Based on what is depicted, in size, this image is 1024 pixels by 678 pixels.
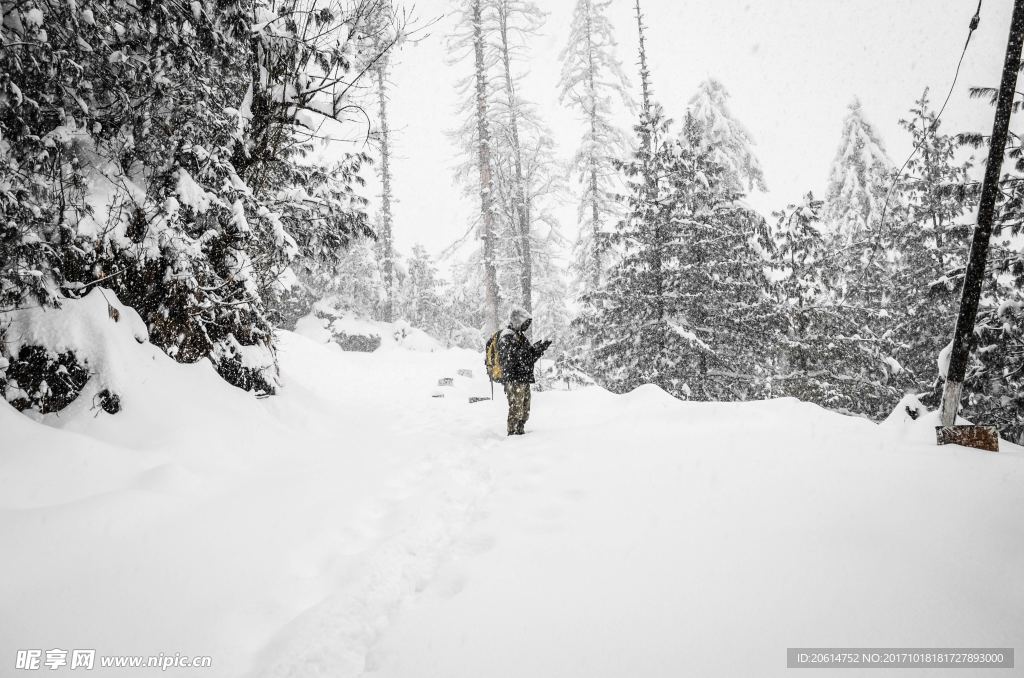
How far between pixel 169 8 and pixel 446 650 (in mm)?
5932

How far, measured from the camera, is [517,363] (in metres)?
7.17

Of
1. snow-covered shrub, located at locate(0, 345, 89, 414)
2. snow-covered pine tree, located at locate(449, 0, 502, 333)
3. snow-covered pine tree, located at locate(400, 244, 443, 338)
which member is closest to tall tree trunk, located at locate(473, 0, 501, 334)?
snow-covered pine tree, located at locate(449, 0, 502, 333)

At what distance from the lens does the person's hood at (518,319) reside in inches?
292

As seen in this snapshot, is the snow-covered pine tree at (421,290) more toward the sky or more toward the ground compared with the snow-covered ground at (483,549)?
more toward the sky

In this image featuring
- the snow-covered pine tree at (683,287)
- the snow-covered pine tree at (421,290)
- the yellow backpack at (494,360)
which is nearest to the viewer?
the yellow backpack at (494,360)

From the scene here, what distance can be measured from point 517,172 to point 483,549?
1718cm

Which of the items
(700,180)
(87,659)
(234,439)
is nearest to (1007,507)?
(87,659)

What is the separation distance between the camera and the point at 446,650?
2145 millimetres

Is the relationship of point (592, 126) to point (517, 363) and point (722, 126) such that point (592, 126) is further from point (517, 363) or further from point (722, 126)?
point (517, 363)

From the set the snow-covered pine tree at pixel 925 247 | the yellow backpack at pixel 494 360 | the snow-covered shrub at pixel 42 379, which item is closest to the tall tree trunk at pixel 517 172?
the yellow backpack at pixel 494 360

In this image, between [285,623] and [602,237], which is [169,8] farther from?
[602,237]

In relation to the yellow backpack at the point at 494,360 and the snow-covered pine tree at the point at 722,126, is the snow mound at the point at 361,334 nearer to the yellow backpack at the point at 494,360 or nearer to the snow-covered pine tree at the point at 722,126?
the yellow backpack at the point at 494,360

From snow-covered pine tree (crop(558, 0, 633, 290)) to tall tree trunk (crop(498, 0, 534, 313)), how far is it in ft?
7.48

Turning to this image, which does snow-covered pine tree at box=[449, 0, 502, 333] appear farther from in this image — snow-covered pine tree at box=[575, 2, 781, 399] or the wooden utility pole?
the wooden utility pole
